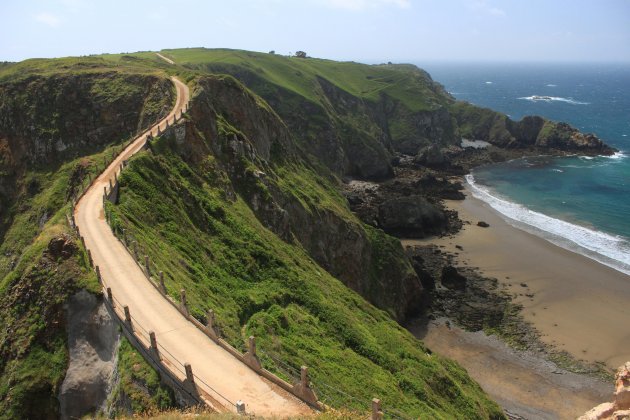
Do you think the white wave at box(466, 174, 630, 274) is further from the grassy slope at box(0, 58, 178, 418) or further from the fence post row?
the grassy slope at box(0, 58, 178, 418)

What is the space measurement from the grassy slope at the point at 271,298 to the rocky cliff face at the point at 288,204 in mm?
4213

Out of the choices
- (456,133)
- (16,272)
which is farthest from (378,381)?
(456,133)

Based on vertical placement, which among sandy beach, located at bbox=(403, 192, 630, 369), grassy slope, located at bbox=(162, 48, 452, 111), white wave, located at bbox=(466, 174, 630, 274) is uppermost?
grassy slope, located at bbox=(162, 48, 452, 111)

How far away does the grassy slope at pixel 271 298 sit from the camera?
31094 mm

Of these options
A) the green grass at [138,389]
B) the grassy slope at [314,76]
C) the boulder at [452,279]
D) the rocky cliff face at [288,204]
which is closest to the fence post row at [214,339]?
the green grass at [138,389]

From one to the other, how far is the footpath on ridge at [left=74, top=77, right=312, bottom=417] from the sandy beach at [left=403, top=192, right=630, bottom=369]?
45.3 m

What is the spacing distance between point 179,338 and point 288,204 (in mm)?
35998

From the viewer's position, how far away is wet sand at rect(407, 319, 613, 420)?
45594 millimetres

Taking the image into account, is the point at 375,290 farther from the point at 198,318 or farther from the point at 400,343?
the point at 198,318

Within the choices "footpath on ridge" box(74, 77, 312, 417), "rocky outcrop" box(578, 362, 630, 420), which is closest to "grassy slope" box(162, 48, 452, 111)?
"footpath on ridge" box(74, 77, 312, 417)

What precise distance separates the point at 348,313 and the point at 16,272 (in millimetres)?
25720

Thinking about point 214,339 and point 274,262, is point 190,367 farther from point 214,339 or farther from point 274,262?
point 274,262

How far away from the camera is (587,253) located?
75.1 metres

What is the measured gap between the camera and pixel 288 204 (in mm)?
58625
